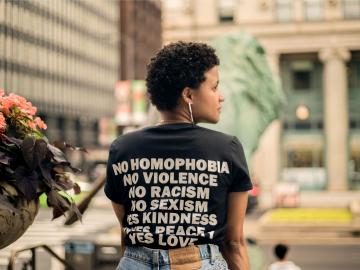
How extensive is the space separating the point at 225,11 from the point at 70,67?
132 feet

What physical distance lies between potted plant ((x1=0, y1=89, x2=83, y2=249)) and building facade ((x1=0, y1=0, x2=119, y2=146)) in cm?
5044

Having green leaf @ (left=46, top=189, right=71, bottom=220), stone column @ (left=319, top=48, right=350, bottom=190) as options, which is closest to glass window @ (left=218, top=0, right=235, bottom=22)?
stone column @ (left=319, top=48, right=350, bottom=190)

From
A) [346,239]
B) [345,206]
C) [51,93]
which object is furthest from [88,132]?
[346,239]

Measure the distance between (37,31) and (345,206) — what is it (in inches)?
1549

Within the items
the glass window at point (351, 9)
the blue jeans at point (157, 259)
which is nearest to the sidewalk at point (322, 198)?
the glass window at point (351, 9)

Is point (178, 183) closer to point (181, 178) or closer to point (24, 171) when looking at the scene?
point (181, 178)

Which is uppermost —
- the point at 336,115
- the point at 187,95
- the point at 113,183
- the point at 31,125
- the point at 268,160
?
the point at 336,115

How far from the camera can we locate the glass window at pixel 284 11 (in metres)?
38.9

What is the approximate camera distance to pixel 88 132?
85.4 metres

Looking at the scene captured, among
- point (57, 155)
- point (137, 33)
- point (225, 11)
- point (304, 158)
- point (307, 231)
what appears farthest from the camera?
point (137, 33)

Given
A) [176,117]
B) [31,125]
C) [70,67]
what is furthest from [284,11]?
[70,67]

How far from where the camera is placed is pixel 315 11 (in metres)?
38.7

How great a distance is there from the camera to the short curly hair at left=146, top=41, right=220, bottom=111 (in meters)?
2.77

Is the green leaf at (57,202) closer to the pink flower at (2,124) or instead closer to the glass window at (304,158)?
the pink flower at (2,124)
